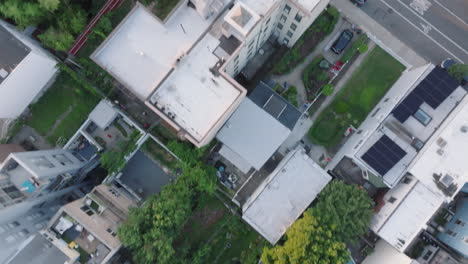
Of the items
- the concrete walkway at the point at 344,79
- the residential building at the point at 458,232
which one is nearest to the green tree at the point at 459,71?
the concrete walkway at the point at 344,79

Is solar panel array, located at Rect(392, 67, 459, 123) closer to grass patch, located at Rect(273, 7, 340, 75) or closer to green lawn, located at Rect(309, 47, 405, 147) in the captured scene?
green lawn, located at Rect(309, 47, 405, 147)

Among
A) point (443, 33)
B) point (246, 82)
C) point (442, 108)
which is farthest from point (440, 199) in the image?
point (246, 82)

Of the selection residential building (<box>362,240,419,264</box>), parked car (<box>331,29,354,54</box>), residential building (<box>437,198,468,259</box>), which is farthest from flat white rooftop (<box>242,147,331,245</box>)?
residential building (<box>437,198,468,259</box>)

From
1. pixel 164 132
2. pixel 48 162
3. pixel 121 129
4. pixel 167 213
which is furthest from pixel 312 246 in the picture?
pixel 48 162

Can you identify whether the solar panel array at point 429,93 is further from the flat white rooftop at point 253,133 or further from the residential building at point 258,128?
the flat white rooftop at point 253,133

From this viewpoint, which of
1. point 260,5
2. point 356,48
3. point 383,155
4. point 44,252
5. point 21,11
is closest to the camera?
point 44,252

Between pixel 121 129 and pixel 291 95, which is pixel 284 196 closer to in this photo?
pixel 291 95
